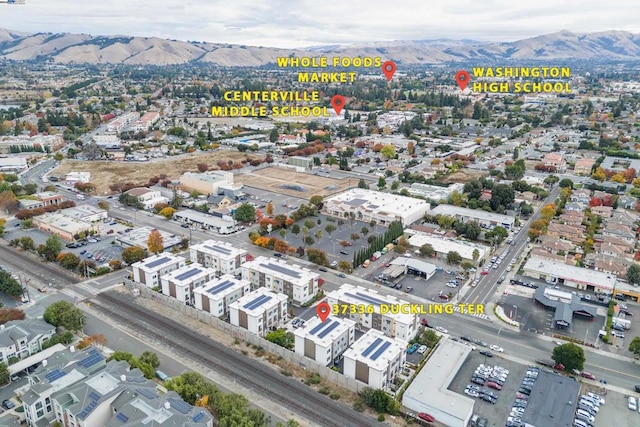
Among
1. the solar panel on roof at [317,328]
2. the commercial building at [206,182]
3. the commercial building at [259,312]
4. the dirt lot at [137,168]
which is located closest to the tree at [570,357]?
the solar panel on roof at [317,328]

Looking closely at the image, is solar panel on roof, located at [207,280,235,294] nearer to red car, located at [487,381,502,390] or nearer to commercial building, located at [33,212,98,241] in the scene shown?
red car, located at [487,381,502,390]

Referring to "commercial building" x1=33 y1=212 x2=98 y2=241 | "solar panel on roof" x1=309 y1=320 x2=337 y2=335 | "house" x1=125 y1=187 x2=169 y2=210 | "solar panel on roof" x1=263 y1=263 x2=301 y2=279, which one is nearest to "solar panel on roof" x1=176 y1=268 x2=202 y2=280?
"solar panel on roof" x1=263 y1=263 x2=301 y2=279

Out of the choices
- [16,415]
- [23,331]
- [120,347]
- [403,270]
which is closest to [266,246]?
[403,270]

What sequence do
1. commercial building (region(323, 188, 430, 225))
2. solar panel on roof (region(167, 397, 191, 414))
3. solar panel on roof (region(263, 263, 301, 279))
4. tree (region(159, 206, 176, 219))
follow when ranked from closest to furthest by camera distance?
solar panel on roof (region(167, 397, 191, 414))
solar panel on roof (region(263, 263, 301, 279))
commercial building (region(323, 188, 430, 225))
tree (region(159, 206, 176, 219))

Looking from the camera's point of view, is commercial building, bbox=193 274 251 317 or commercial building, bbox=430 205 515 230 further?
commercial building, bbox=430 205 515 230

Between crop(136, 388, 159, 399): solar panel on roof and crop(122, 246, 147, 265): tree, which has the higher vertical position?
crop(136, 388, 159, 399): solar panel on roof

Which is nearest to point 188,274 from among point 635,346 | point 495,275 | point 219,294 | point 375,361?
point 219,294

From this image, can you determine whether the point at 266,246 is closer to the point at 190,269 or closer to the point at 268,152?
the point at 190,269

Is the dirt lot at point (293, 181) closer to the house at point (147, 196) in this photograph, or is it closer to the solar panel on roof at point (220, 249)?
the house at point (147, 196)
